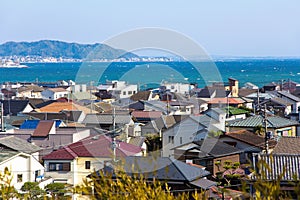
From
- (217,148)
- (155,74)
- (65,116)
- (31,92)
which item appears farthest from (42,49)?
(217,148)

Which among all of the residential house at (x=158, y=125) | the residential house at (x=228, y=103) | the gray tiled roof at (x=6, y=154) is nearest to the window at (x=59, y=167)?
the gray tiled roof at (x=6, y=154)

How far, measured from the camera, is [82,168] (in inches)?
346

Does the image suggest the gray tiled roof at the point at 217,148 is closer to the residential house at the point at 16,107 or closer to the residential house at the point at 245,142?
the residential house at the point at 245,142

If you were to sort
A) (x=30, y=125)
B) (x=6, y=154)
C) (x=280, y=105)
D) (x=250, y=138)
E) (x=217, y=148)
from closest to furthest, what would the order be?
(x=6, y=154) → (x=217, y=148) → (x=250, y=138) → (x=30, y=125) → (x=280, y=105)

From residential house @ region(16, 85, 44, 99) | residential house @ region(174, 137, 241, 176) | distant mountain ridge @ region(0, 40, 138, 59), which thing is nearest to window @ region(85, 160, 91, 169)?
residential house @ region(174, 137, 241, 176)

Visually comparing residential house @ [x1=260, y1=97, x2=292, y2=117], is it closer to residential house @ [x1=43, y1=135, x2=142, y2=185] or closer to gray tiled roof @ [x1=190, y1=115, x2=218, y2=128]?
gray tiled roof @ [x1=190, y1=115, x2=218, y2=128]

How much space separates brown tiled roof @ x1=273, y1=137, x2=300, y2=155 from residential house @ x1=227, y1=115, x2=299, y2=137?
3675 mm

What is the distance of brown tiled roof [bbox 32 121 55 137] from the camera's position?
10.9 m

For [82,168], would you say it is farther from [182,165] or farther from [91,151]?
[182,165]

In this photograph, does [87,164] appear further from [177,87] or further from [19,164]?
[177,87]

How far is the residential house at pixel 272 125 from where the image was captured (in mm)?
11031

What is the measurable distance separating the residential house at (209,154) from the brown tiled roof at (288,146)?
5.82ft

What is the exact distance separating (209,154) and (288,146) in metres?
2.29

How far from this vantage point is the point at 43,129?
11.1m
